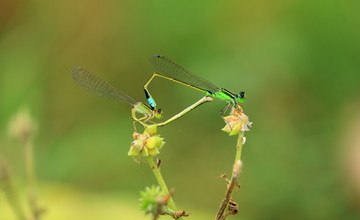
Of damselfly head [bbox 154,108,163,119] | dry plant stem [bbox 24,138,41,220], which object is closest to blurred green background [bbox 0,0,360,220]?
damselfly head [bbox 154,108,163,119]

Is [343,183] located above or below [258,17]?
below

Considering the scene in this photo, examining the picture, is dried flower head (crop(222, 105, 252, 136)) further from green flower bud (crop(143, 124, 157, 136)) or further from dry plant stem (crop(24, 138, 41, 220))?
dry plant stem (crop(24, 138, 41, 220))

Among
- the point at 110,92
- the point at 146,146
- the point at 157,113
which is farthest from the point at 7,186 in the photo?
the point at 110,92

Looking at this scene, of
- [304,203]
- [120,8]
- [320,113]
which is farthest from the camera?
[120,8]

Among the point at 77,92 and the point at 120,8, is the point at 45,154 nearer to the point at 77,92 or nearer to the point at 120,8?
the point at 77,92

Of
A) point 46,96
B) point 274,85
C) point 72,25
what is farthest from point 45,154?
point 274,85

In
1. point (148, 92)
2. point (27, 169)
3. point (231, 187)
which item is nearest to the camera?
point (231, 187)

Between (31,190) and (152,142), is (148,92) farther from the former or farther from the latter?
(152,142)
